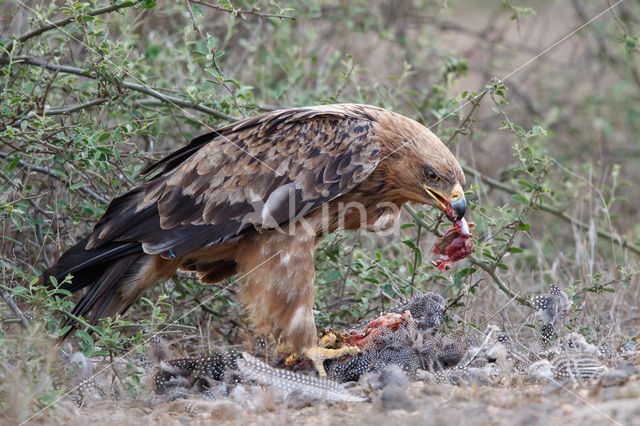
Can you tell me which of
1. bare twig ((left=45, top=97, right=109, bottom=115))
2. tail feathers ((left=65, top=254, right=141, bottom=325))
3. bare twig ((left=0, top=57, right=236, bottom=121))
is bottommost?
tail feathers ((left=65, top=254, right=141, bottom=325))

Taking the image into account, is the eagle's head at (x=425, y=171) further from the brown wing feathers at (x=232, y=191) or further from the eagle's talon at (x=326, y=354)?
the eagle's talon at (x=326, y=354)

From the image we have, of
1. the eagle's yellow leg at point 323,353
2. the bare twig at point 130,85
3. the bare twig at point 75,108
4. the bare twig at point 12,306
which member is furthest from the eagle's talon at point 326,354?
the bare twig at point 75,108

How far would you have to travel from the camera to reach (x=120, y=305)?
4711mm

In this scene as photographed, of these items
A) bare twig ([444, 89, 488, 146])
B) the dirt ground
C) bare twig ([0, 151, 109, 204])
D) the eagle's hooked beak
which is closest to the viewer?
the dirt ground

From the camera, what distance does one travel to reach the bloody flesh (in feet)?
14.7

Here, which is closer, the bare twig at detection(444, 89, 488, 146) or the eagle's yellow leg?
the eagle's yellow leg

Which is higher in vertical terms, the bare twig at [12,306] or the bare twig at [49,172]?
the bare twig at [49,172]

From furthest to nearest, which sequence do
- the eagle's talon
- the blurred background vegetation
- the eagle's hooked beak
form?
1. the blurred background vegetation
2. the eagle's hooked beak
3. the eagle's talon

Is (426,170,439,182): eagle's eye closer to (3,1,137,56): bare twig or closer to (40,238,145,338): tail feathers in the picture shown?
(40,238,145,338): tail feathers

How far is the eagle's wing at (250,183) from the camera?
4.41 meters

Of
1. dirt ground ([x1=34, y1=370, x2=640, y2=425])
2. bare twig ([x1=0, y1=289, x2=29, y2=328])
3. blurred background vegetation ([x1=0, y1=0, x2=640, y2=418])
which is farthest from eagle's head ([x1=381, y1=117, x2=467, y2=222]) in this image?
bare twig ([x1=0, y1=289, x2=29, y2=328])

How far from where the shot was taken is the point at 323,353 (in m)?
4.32

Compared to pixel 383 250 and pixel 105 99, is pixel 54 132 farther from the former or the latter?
pixel 383 250

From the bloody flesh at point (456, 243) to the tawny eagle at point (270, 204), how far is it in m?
0.09
